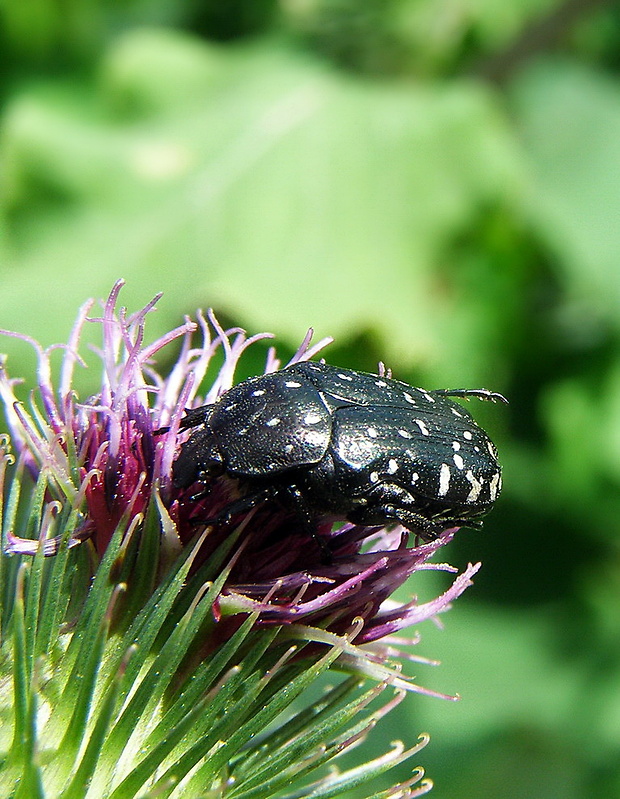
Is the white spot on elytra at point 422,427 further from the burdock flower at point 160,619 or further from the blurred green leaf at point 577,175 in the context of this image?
the blurred green leaf at point 577,175

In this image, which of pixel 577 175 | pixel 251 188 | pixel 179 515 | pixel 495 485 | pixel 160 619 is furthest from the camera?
pixel 577 175

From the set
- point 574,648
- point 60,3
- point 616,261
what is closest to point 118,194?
point 60,3

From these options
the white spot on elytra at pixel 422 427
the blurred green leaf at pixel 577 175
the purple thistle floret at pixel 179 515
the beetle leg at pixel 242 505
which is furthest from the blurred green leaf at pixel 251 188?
the beetle leg at pixel 242 505

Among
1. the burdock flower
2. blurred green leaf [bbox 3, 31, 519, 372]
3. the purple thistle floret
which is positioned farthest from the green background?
the burdock flower

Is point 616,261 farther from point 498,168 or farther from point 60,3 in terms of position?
point 60,3

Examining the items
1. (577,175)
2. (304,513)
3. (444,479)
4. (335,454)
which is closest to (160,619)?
(304,513)

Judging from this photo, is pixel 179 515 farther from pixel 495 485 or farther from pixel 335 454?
pixel 495 485
